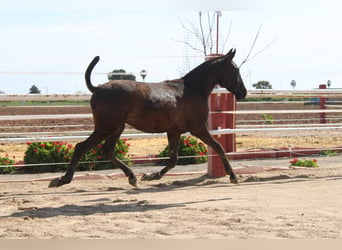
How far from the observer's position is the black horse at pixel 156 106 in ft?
21.1

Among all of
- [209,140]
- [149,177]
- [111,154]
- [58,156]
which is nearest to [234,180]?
[209,140]

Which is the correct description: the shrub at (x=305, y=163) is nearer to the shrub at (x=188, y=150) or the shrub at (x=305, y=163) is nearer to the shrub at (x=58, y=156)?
the shrub at (x=188, y=150)

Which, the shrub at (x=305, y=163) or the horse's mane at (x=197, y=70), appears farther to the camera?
the shrub at (x=305, y=163)

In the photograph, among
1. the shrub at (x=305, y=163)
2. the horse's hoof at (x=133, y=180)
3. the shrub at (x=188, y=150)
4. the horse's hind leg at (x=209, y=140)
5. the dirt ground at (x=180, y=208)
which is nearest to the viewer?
the dirt ground at (x=180, y=208)

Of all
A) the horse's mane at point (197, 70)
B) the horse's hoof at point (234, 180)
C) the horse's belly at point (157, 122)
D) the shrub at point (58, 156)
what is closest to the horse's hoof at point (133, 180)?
the horse's belly at point (157, 122)

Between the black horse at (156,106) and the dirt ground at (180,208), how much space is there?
456mm

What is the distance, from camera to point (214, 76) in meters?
7.63

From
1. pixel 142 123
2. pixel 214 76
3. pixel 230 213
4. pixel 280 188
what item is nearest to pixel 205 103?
pixel 214 76

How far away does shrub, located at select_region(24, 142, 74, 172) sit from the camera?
9055 millimetres

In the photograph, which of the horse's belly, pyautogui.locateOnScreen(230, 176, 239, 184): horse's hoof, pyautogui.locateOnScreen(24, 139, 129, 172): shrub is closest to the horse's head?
the horse's belly

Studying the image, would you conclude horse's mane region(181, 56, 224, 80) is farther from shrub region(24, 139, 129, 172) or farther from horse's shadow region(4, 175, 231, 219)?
shrub region(24, 139, 129, 172)

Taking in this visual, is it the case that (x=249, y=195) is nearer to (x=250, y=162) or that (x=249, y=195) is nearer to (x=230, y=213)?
(x=230, y=213)

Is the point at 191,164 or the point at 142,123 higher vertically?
the point at 142,123

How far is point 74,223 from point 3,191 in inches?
99.9
